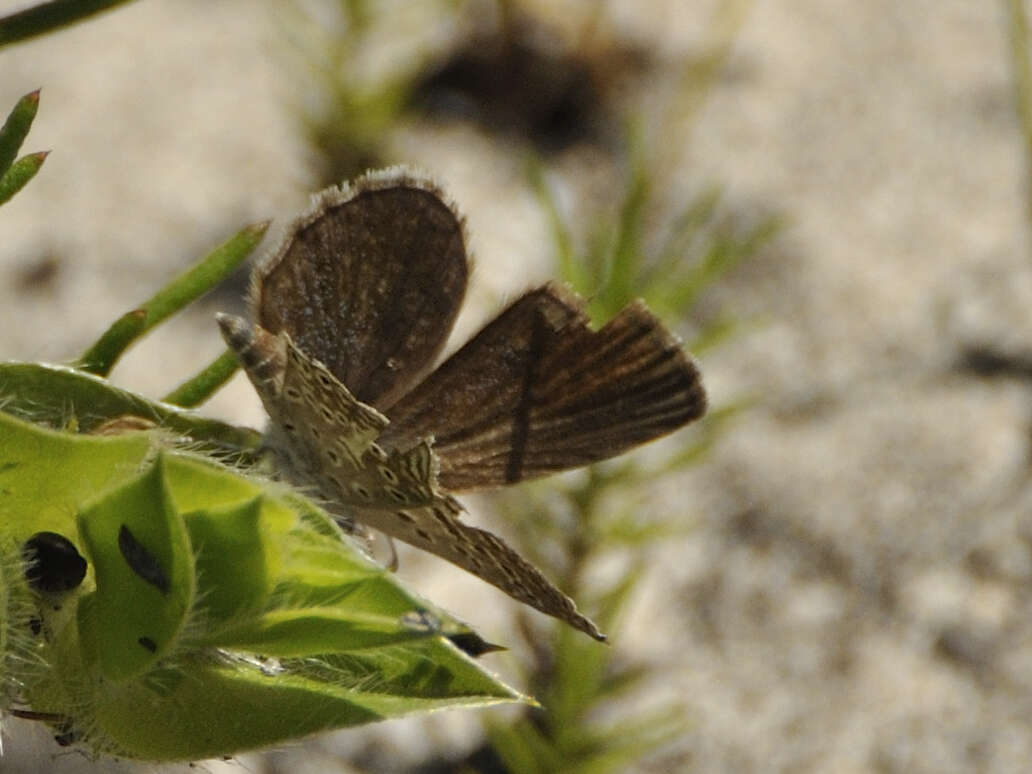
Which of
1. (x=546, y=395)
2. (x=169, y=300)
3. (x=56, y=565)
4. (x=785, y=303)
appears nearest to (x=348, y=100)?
(x=785, y=303)

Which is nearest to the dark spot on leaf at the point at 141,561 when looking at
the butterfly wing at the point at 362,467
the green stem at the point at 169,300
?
the butterfly wing at the point at 362,467

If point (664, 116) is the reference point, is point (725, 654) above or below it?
below

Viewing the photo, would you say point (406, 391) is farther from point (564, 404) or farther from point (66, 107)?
point (66, 107)

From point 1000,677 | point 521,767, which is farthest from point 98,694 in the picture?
point 1000,677

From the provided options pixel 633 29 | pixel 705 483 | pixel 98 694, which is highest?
pixel 633 29

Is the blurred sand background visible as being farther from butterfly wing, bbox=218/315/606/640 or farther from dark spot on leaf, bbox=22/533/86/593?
dark spot on leaf, bbox=22/533/86/593

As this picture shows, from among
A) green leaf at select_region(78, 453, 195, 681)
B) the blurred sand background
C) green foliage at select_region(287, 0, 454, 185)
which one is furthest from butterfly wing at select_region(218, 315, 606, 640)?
green foliage at select_region(287, 0, 454, 185)

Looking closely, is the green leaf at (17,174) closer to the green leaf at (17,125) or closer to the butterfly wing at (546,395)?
the green leaf at (17,125)
